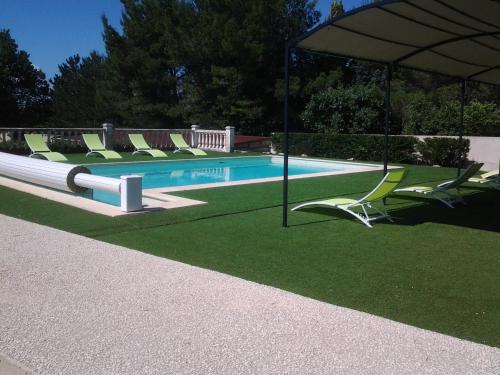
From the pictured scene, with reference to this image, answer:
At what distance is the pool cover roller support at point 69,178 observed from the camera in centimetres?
866

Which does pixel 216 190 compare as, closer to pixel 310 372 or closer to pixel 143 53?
pixel 310 372

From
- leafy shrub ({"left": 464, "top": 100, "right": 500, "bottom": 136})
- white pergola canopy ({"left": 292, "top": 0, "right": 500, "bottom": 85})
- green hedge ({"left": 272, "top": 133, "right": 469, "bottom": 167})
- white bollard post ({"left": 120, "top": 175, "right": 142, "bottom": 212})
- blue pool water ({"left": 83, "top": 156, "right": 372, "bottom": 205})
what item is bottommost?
blue pool water ({"left": 83, "top": 156, "right": 372, "bottom": 205})

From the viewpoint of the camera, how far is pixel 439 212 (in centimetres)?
929

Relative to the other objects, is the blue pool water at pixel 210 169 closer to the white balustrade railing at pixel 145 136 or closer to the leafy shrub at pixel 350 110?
the white balustrade railing at pixel 145 136

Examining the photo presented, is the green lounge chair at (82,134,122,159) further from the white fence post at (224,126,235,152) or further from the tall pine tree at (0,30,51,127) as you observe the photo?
the tall pine tree at (0,30,51,127)

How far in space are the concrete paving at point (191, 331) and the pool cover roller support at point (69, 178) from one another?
326cm

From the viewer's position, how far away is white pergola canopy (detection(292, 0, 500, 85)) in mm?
6621

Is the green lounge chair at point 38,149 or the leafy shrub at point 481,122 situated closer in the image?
the green lounge chair at point 38,149

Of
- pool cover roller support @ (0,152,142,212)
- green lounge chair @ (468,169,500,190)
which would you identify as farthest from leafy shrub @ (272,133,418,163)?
pool cover roller support @ (0,152,142,212)

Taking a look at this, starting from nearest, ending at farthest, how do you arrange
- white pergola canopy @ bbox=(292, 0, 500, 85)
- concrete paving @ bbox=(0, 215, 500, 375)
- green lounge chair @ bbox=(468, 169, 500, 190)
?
concrete paving @ bbox=(0, 215, 500, 375)
white pergola canopy @ bbox=(292, 0, 500, 85)
green lounge chair @ bbox=(468, 169, 500, 190)

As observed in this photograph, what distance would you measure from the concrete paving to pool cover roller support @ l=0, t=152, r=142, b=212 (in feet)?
10.7

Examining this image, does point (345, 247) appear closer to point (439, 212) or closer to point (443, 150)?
point (439, 212)

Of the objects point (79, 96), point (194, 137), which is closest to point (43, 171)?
point (194, 137)

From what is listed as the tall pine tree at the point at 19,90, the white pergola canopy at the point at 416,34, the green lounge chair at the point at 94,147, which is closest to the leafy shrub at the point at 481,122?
the white pergola canopy at the point at 416,34
